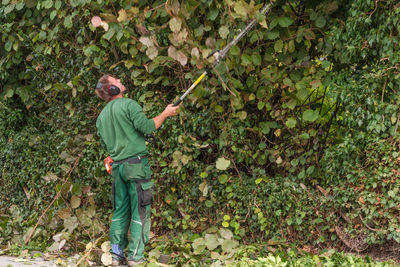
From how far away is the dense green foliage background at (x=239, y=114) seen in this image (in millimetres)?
5023

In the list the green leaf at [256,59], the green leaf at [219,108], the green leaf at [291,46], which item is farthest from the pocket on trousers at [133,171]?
the green leaf at [291,46]

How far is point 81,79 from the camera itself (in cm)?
750

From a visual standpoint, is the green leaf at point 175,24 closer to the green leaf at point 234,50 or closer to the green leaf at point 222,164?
the green leaf at point 234,50

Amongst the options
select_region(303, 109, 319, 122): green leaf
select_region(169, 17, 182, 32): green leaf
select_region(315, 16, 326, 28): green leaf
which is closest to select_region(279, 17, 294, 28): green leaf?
select_region(315, 16, 326, 28): green leaf

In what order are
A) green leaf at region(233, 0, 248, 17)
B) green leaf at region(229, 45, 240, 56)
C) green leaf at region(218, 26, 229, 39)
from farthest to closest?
green leaf at region(229, 45, 240, 56), green leaf at region(218, 26, 229, 39), green leaf at region(233, 0, 248, 17)

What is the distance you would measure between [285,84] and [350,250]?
188 centimetres

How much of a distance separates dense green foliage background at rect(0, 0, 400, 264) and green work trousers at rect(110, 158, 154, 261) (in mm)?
737

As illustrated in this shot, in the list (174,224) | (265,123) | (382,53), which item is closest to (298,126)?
(265,123)

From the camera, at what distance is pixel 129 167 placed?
532 cm

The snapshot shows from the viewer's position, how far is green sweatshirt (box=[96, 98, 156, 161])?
5.31 m

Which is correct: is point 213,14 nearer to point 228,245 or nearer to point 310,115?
point 310,115

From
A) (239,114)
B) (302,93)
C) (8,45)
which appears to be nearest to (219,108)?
(239,114)

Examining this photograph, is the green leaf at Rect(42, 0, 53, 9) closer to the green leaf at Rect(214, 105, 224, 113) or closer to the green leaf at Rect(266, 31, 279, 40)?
the green leaf at Rect(214, 105, 224, 113)

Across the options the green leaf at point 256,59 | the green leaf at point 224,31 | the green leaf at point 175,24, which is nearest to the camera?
the green leaf at point 175,24
